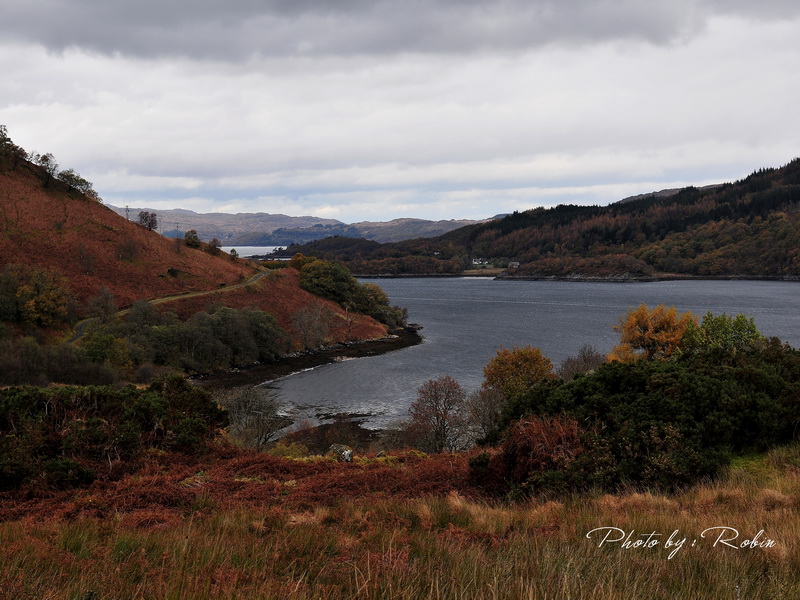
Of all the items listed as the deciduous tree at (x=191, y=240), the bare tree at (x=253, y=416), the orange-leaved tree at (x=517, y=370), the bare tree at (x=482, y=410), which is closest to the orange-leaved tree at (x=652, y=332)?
the orange-leaved tree at (x=517, y=370)

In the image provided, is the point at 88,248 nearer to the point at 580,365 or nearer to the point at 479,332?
the point at 479,332

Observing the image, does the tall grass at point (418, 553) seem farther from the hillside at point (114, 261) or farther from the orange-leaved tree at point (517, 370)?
the hillside at point (114, 261)

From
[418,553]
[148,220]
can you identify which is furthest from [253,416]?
[148,220]

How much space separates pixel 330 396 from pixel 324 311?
3383 centimetres

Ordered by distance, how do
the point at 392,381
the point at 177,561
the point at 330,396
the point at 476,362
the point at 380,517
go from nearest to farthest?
the point at 177,561
the point at 380,517
the point at 330,396
the point at 392,381
the point at 476,362

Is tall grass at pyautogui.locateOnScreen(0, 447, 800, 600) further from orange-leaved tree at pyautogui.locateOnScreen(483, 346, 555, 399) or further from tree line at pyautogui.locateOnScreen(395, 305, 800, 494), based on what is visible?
orange-leaved tree at pyautogui.locateOnScreen(483, 346, 555, 399)

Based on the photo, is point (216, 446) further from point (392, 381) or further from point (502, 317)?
point (502, 317)

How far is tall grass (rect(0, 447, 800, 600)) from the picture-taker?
4.02 metres

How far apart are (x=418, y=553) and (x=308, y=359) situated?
6398cm

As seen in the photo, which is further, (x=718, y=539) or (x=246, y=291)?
(x=246, y=291)

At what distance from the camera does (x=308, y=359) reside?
2675 inches

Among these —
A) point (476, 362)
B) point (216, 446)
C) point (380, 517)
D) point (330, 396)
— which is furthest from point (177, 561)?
point (476, 362)

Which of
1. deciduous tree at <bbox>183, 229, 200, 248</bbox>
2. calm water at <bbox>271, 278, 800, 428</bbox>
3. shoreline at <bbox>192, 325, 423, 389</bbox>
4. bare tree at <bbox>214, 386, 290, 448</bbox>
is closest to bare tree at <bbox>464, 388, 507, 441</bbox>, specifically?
calm water at <bbox>271, 278, 800, 428</bbox>

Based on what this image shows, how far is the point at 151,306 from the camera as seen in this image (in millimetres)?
63406
